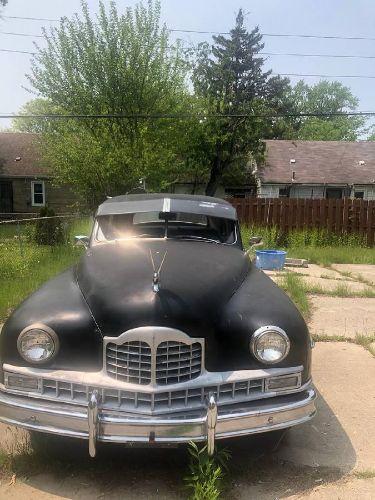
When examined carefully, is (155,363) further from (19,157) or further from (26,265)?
(19,157)

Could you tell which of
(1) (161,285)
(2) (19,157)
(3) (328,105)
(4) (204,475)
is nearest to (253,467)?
(4) (204,475)

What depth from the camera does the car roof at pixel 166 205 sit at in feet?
14.4

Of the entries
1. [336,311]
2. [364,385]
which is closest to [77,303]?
[364,385]

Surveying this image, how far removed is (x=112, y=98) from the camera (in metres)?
17.5

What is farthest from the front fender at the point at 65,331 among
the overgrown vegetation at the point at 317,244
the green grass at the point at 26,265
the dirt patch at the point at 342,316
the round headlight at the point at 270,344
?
the overgrown vegetation at the point at 317,244

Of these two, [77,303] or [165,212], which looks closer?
[77,303]

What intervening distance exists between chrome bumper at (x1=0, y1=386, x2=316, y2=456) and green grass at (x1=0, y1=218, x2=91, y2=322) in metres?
3.56

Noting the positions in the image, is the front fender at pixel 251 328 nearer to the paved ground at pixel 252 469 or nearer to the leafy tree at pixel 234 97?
the paved ground at pixel 252 469

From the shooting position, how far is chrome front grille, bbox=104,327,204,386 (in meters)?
2.59

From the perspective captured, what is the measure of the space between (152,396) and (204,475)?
1.80ft

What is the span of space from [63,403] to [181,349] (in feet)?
2.37

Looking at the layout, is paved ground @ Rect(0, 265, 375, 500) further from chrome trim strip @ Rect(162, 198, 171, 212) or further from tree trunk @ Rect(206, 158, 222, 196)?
tree trunk @ Rect(206, 158, 222, 196)

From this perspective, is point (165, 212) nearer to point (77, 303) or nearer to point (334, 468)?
point (77, 303)

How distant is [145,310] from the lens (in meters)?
2.66
